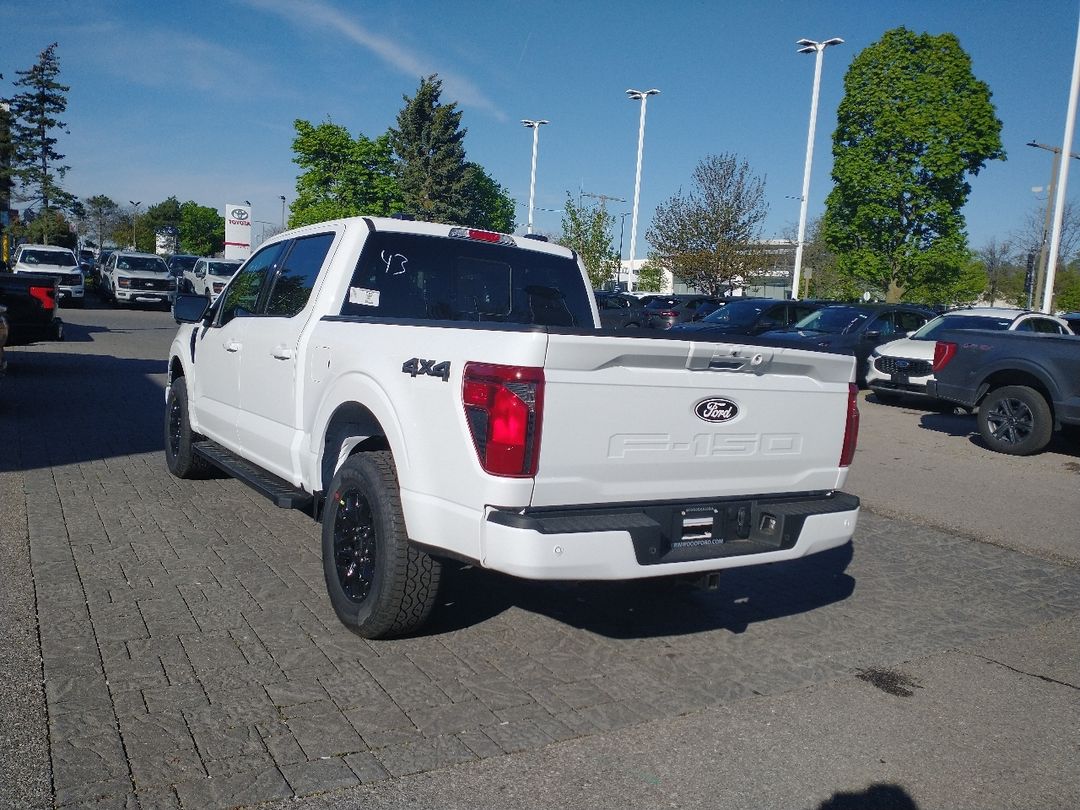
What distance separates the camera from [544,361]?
3514 mm

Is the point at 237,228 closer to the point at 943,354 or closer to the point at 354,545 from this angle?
the point at 943,354

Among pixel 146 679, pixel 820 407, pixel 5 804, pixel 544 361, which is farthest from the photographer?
pixel 820 407

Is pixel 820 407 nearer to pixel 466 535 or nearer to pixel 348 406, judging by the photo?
pixel 466 535

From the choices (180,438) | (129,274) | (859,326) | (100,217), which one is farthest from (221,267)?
(100,217)

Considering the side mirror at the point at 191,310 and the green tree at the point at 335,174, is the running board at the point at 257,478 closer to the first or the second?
the side mirror at the point at 191,310

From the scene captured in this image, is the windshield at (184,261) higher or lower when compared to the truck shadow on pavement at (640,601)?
higher

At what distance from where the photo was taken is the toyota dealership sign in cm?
4425

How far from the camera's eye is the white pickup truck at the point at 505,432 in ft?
11.8

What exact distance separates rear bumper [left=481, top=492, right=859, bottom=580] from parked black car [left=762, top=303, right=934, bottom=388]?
482 inches

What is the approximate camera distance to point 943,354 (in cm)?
1218

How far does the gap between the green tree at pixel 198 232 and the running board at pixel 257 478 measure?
108284 millimetres

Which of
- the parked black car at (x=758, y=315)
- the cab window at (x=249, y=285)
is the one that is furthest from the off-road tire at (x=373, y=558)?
the parked black car at (x=758, y=315)

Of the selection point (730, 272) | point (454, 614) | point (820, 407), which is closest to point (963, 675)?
point (820, 407)

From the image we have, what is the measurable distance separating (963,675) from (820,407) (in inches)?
57.4
